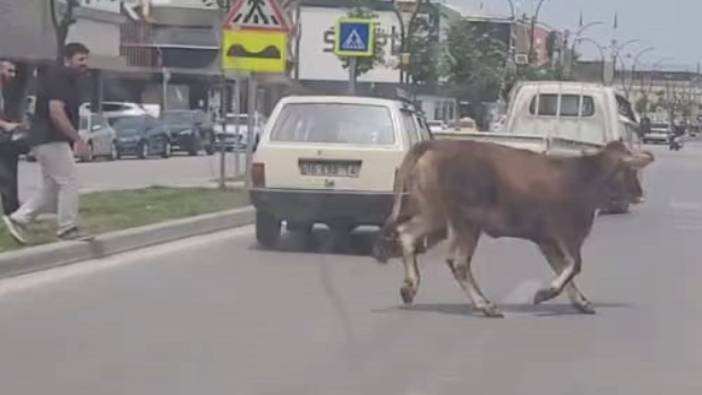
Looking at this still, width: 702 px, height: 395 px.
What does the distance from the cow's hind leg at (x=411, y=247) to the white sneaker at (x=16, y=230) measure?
13.7 ft

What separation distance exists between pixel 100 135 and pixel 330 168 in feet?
103

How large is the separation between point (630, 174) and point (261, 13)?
10453 mm

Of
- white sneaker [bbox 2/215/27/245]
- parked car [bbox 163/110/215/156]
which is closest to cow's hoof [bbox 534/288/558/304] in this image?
white sneaker [bbox 2/215/27/245]

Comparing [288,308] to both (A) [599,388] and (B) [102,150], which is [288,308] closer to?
(A) [599,388]

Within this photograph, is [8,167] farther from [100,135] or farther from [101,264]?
[100,135]

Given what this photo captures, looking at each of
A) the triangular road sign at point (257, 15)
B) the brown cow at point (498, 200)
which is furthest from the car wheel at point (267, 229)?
the brown cow at point (498, 200)

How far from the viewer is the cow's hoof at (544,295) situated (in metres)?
13.3

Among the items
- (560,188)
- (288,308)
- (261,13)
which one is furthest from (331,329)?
(261,13)

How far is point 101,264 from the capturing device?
52.0 ft

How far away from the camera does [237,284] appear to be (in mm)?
14891

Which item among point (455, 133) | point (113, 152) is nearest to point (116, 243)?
point (455, 133)

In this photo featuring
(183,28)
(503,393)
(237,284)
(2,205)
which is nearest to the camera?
(503,393)

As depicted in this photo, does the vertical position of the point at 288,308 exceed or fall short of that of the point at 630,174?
it falls short

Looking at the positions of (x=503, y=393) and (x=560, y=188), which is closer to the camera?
(x=503, y=393)
